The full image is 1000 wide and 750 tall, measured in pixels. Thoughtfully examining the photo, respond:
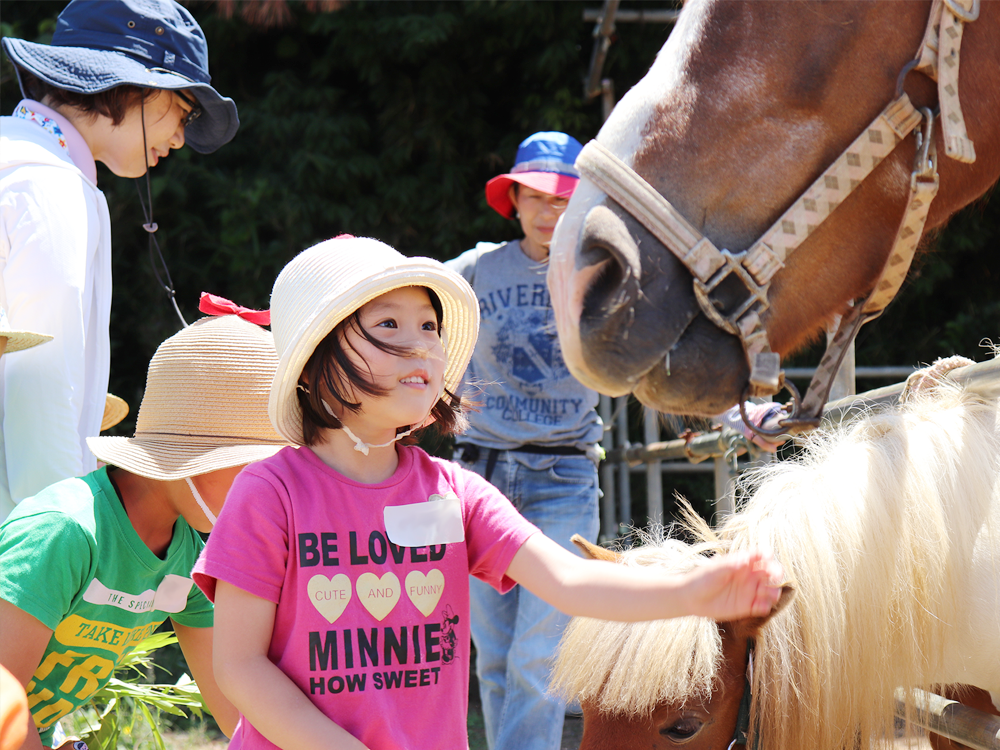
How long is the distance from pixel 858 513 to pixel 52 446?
1.30 m

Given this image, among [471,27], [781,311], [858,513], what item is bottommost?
[858,513]

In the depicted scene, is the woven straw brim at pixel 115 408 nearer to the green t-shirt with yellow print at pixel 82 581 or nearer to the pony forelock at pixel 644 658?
the green t-shirt with yellow print at pixel 82 581

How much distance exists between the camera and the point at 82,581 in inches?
54.4

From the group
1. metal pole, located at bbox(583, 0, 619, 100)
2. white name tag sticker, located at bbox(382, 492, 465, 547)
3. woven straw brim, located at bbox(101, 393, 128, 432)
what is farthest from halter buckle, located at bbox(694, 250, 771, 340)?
metal pole, located at bbox(583, 0, 619, 100)

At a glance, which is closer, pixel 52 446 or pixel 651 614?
pixel 651 614

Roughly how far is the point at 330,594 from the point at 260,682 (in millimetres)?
126

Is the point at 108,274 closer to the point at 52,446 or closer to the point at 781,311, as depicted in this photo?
the point at 52,446

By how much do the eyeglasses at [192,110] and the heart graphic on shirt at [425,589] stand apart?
4.23 ft

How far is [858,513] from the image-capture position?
4.32ft

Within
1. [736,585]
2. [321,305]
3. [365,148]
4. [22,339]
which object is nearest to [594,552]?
[736,585]

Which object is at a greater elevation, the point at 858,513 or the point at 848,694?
the point at 858,513

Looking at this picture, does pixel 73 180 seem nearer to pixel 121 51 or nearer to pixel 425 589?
pixel 121 51

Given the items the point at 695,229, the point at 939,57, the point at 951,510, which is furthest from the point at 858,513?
the point at 939,57

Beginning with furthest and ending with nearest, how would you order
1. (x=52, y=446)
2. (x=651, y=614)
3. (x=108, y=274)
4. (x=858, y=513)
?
1. (x=108, y=274)
2. (x=52, y=446)
3. (x=858, y=513)
4. (x=651, y=614)
